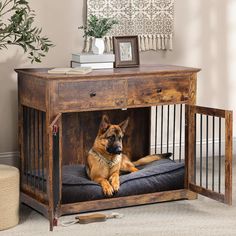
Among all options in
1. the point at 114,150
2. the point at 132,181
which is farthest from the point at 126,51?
the point at 132,181

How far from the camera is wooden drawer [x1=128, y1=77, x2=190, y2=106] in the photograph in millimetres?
4086

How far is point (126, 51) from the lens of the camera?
14.8 feet

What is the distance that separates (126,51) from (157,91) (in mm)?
476

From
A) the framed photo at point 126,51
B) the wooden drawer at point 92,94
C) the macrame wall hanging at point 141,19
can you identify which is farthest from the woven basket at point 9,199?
the macrame wall hanging at point 141,19

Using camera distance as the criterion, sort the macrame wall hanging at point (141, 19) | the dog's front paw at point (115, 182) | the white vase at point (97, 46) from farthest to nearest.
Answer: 1. the macrame wall hanging at point (141, 19)
2. the white vase at point (97, 46)
3. the dog's front paw at point (115, 182)

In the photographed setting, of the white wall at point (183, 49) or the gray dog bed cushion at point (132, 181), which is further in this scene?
the white wall at point (183, 49)

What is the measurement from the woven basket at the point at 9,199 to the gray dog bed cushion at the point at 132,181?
0.30 metres

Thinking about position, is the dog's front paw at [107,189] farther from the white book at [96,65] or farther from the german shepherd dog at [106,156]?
the white book at [96,65]

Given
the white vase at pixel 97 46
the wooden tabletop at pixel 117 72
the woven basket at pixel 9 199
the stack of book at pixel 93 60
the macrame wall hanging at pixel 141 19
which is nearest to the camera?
the woven basket at pixel 9 199

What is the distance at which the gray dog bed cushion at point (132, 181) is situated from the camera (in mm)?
4004

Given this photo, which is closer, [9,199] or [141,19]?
[9,199]

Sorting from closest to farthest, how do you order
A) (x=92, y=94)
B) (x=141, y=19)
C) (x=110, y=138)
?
(x=92, y=94) < (x=110, y=138) < (x=141, y=19)

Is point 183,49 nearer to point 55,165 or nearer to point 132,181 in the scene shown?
point 132,181

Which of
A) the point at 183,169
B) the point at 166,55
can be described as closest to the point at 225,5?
the point at 166,55
